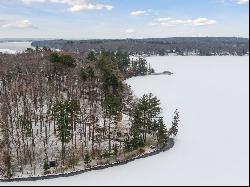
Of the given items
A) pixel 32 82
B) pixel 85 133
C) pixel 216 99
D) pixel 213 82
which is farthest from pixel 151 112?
pixel 213 82

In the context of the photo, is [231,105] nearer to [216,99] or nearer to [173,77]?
[216,99]

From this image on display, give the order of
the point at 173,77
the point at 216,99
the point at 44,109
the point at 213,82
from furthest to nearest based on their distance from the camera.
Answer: the point at 173,77 → the point at 213,82 → the point at 216,99 → the point at 44,109

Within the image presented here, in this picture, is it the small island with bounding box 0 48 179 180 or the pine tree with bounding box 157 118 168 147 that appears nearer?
the small island with bounding box 0 48 179 180

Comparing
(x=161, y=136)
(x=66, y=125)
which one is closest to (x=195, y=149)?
(x=161, y=136)

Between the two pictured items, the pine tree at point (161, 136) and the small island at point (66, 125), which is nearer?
the small island at point (66, 125)

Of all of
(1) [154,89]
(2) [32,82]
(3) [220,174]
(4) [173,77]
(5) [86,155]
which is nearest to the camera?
(3) [220,174]

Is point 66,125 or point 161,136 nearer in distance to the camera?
Answer: point 66,125

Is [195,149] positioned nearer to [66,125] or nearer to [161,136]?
[161,136]

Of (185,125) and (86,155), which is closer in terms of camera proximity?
(86,155)
